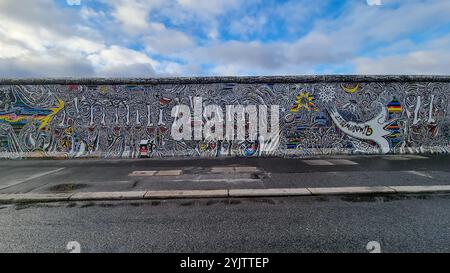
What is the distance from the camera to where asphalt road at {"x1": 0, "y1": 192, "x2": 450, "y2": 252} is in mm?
2980

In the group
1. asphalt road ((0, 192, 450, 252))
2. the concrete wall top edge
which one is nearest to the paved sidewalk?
asphalt road ((0, 192, 450, 252))

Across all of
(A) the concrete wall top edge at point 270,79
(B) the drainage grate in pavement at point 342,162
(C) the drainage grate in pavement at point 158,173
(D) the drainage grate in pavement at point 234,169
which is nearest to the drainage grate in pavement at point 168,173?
(C) the drainage grate in pavement at point 158,173

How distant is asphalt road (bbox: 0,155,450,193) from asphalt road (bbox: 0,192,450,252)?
82cm

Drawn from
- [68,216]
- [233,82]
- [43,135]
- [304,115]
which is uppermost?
[233,82]

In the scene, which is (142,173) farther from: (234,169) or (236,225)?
(236,225)

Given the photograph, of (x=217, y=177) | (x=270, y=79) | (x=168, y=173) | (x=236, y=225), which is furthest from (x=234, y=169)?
(x=270, y=79)

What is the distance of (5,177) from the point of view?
21.2 feet

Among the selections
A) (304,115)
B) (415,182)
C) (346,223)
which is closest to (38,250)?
(346,223)

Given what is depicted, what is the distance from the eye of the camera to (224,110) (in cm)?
952

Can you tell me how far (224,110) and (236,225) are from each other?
6577mm

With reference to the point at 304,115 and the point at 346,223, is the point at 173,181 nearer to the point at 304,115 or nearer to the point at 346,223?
the point at 346,223

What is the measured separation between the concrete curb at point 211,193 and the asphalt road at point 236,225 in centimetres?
20

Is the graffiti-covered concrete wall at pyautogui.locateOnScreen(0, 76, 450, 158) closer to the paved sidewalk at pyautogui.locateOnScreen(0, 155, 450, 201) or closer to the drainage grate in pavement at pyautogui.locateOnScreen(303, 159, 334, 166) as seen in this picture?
the paved sidewalk at pyautogui.locateOnScreen(0, 155, 450, 201)
